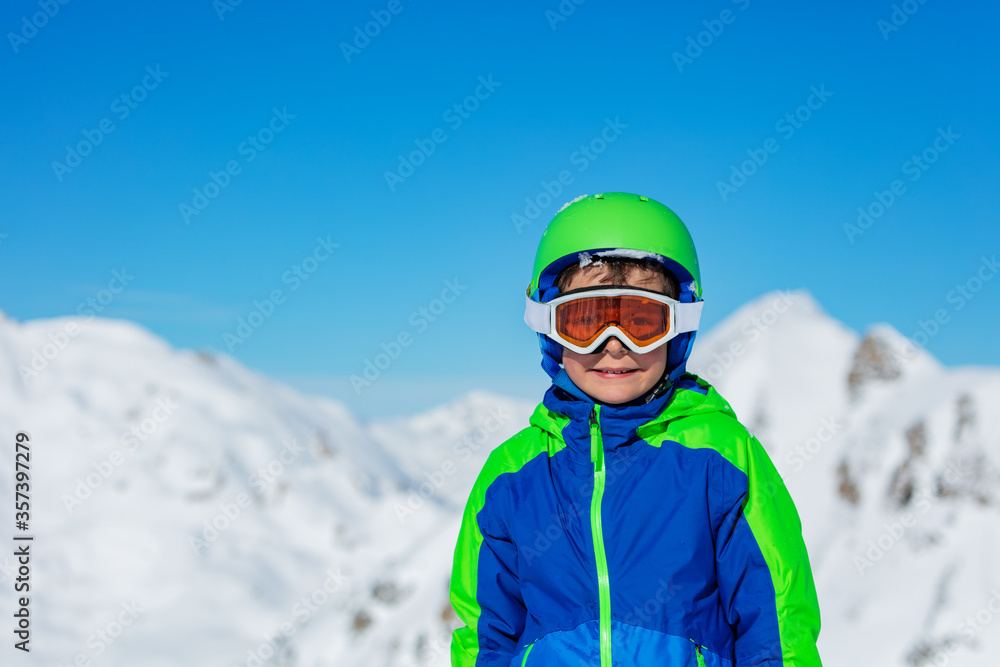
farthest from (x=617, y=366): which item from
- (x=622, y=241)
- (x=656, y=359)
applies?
(x=622, y=241)

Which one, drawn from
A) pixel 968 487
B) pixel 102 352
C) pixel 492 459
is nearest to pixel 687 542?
pixel 492 459

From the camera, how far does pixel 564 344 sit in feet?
10.6

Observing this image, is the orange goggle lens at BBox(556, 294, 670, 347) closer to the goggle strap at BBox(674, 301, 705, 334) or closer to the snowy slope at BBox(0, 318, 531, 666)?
the goggle strap at BBox(674, 301, 705, 334)

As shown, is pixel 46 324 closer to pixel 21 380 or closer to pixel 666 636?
pixel 21 380

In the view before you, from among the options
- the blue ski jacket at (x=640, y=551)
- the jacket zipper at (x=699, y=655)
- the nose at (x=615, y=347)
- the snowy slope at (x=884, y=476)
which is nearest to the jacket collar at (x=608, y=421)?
the blue ski jacket at (x=640, y=551)

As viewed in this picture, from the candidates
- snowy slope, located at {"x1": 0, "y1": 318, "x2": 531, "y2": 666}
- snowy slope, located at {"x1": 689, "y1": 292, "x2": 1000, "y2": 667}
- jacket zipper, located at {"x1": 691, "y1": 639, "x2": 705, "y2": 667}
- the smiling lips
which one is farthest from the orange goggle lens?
snowy slope, located at {"x1": 0, "y1": 318, "x2": 531, "y2": 666}

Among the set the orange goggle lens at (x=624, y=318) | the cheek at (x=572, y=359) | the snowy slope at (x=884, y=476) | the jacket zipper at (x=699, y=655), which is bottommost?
the jacket zipper at (x=699, y=655)

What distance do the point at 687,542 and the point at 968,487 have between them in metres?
27.3

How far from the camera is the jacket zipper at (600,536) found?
2801 millimetres

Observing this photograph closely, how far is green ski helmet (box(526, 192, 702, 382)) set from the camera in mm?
3145

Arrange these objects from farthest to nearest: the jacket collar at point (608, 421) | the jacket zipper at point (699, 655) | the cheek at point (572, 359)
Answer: the cheek at point (572, 359)
the jacket collar at point (608, 421)
the jacket zipper at point (699, 655)

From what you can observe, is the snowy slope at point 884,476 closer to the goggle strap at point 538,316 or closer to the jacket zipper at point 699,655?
the jacket zipper at point 699,655

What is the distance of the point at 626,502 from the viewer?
2965mm

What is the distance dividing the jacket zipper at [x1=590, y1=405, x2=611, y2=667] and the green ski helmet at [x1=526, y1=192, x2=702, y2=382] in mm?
437
